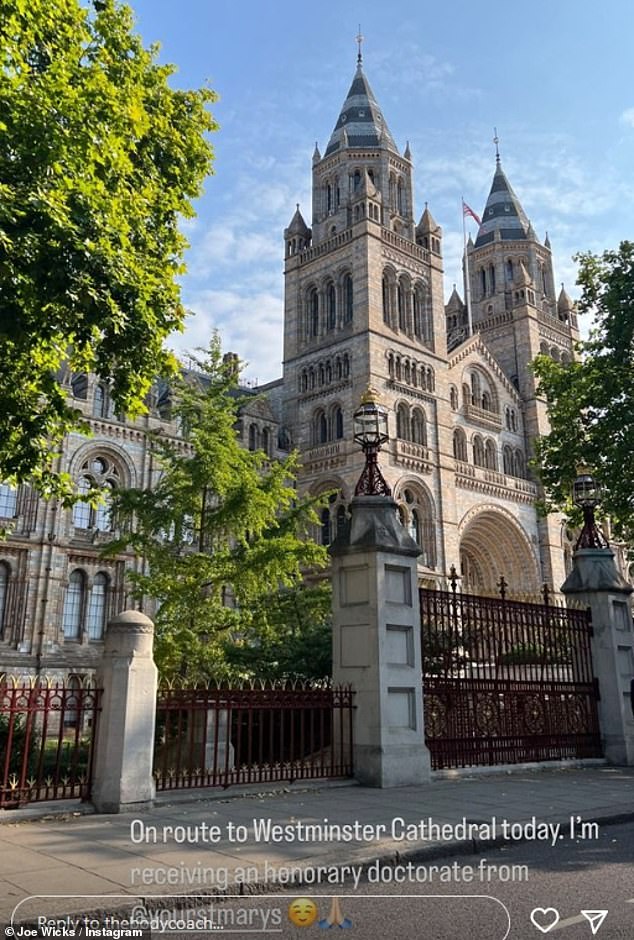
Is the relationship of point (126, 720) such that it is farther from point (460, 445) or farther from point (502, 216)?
point (502, 216)

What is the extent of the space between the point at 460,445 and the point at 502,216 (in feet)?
75.2

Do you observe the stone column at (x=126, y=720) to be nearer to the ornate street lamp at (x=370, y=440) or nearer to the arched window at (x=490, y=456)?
A: the ornate street lamp at (x=370, y=440)

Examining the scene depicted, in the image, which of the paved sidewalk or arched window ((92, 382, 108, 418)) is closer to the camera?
the paved sidewalk

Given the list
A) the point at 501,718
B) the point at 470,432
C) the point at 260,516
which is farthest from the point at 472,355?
the point at 501,718

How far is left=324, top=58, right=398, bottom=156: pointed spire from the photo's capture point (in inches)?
1763

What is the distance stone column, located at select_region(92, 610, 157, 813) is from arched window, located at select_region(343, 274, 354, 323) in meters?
32.7

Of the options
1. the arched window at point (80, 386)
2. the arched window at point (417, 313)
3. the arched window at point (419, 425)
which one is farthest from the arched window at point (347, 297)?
the arched window at point (80, 386)

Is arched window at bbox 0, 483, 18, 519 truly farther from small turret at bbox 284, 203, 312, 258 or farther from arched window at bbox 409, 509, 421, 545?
small turret at bbox 284, 203, 312, 258

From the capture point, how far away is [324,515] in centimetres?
3847

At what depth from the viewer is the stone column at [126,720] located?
796 centimetres

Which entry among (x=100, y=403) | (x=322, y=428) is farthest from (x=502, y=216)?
(x=100, y=403)

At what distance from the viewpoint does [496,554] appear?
145 ft

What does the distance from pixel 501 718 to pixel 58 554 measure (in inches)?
811

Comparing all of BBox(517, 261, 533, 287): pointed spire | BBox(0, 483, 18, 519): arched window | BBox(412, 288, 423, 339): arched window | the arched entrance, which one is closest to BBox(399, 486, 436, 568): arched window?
the arched entrance
